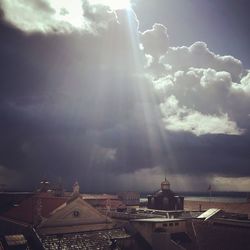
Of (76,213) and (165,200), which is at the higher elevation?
(165,200)

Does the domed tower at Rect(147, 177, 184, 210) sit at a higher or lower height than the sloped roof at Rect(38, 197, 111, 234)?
higher

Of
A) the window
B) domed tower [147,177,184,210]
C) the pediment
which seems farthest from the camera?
domed tower [147,177,184,210]

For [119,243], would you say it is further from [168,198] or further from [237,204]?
[237,204]

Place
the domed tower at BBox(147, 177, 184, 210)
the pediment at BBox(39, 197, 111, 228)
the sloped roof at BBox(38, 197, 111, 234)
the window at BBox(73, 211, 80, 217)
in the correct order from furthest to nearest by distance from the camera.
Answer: the domed tower at BBox(147, 177, 184, 210)
the window at BBox(73, 211, 80, 217)
the pediment at BBox(39, 197, 111, 228)
the sloped roof at BBox(38, 197, 111, 234)

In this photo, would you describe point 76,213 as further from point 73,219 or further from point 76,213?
point 73,219

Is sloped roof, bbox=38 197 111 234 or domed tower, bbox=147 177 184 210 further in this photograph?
domed tower, bbox=147 177 184 210

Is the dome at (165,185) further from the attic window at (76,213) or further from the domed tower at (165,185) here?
the attic window at (76,213)

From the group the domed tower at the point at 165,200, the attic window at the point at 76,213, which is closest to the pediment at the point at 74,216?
the attic window at the point at 76,213

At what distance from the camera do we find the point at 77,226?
49594 millimetres

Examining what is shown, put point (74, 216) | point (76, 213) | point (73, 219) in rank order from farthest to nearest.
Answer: point (76, 213)
point (74, 216)
point (73, 219)

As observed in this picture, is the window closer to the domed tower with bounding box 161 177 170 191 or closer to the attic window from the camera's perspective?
the attic window

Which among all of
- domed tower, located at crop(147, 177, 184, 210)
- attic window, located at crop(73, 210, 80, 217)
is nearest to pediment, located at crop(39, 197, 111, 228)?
attic window, located at crop(73, 210, 80, 217)

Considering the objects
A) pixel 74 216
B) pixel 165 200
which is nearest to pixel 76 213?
pixel 74 216

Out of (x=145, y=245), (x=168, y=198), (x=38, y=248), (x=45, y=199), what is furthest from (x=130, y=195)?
(x=38, y=248)
